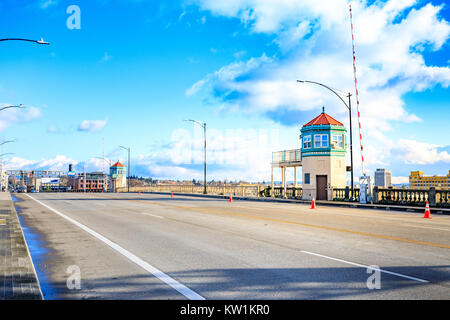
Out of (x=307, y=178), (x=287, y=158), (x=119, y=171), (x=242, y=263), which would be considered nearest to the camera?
(x=242, y=263)

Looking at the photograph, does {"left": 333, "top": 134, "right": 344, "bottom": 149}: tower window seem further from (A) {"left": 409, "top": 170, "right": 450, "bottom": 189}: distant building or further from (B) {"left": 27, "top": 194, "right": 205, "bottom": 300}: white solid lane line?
(A) {"left": 409, "top": 170, "right": 450, "bottom": 189}: distant building

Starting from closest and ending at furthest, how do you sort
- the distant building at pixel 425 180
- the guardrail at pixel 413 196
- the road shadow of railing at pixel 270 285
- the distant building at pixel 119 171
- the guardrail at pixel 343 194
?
the road shadow of railing at pixel 270 285, the guardrail at pixel 413 196, the guardrail at pixel 343 194, the distant building at pixel 119 171, the distant building at pixel 425 180

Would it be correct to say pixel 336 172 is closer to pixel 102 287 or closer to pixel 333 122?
pixel 333 122

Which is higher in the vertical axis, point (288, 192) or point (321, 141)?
point (321, 141)

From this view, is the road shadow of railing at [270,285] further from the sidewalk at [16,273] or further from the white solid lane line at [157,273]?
the sidewalk at [16,273]

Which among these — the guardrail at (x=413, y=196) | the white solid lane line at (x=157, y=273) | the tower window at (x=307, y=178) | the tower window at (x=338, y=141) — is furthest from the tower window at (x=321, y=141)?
the white solid lane line at (x=157, y=273)

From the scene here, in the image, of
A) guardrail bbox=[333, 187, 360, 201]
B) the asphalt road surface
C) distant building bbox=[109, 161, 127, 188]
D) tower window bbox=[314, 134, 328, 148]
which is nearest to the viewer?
the asphalt road surface

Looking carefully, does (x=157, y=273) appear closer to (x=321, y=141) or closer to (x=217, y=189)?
(x=321, y=141)

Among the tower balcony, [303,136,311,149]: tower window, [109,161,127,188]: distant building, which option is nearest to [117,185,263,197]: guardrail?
the tower balcony

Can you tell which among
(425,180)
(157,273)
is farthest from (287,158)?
(425,180)

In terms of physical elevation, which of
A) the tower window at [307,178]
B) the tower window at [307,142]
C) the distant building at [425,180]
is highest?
the tower window at [307,142]
